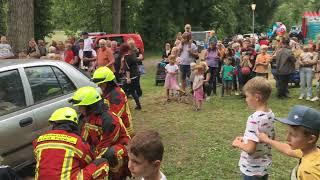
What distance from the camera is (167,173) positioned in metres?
6.79

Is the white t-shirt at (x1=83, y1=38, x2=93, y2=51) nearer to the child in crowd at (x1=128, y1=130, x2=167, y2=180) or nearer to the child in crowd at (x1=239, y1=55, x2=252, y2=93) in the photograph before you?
the child in crowd at (x1=239, y1=55, x2=252, y2=93)

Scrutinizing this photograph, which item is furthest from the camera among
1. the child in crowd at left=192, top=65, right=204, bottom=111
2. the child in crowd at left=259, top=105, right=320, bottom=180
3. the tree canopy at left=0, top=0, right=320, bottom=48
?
the tree canopy at left=0, top=0, right=320, bottom=48

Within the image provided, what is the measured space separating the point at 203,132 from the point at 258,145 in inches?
213

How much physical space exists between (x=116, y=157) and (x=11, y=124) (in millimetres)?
1628

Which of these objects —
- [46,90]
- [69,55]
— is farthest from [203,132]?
[69,55]

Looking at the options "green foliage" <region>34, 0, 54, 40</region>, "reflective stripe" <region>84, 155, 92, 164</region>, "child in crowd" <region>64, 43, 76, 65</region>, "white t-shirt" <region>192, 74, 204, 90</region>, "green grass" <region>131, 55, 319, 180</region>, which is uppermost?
"green foliage" <region>34, 0, 54, 40</region>

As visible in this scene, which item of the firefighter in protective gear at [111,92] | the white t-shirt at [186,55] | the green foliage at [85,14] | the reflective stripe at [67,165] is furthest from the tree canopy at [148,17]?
the reflective stripe at [67,165]

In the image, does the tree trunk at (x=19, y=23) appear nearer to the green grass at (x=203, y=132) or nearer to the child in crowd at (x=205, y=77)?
the green grass at (x=203, y=132)

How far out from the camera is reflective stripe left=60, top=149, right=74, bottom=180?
3.83 m

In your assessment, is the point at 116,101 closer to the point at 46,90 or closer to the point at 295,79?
the point at 46,90

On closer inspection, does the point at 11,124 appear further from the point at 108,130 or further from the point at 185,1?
the point at 185,1

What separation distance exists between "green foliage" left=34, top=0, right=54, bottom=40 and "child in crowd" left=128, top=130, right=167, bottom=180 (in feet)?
87.9

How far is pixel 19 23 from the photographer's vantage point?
10930 mm

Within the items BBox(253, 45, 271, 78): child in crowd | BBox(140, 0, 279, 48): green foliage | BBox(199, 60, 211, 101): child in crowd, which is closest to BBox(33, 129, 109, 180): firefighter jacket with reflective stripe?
BBox(199, 60, 211, 101): child in crowd
